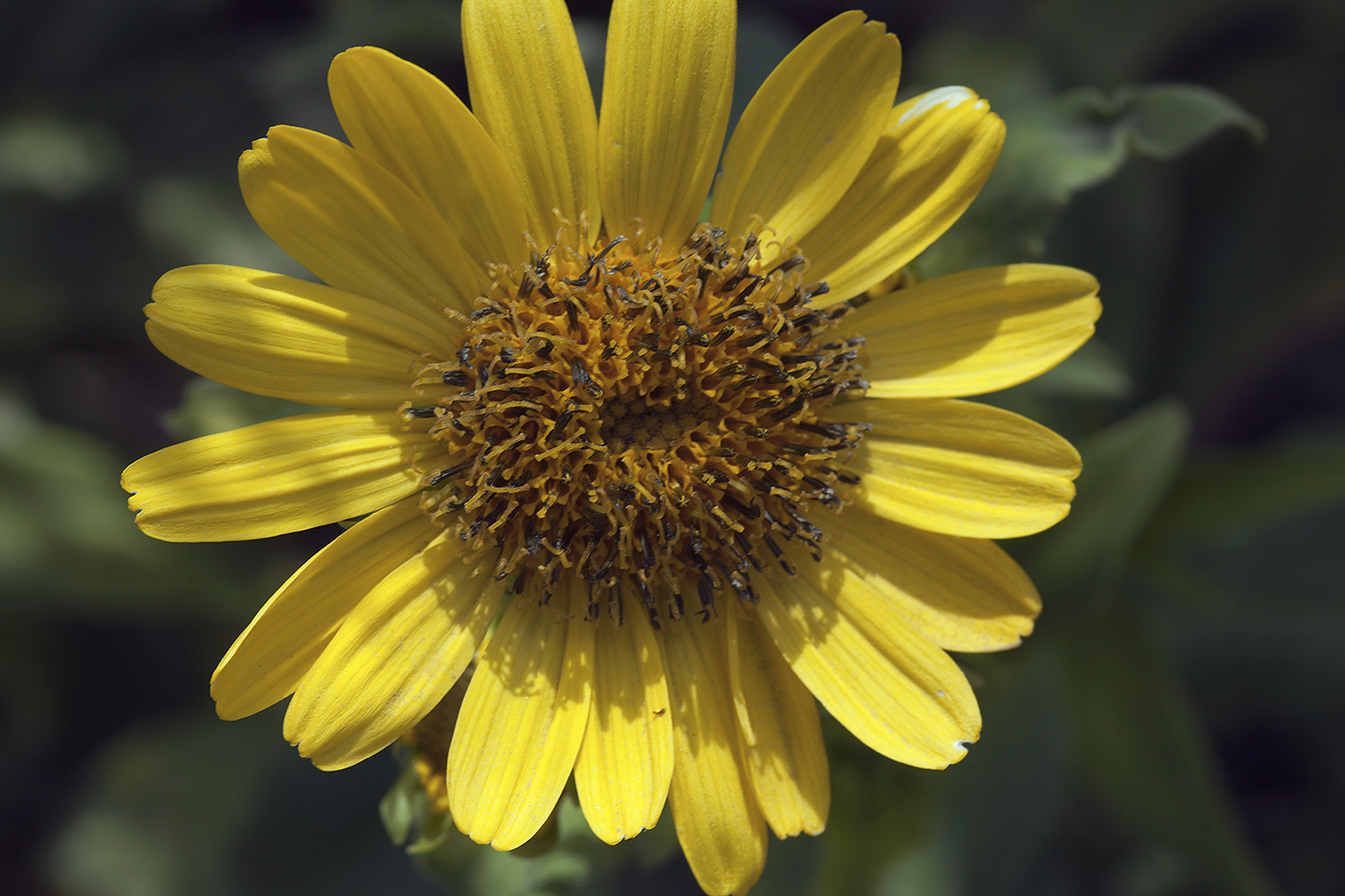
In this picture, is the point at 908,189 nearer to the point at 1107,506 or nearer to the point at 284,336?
the point at 1107,506

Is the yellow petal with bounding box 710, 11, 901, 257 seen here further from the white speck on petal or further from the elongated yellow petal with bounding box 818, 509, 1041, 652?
the elongated yellow petal with bounding box 818, 509, 1041, 652

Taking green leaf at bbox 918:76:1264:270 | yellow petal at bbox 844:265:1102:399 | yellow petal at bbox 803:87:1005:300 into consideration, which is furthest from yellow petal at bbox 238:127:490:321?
green leaf at bbox 918:76:1264:270

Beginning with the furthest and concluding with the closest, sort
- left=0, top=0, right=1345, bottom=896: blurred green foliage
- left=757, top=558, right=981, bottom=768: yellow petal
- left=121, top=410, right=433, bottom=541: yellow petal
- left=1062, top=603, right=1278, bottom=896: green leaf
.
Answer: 1. left=1062, top=603, right=1278, bottom=896: green leaf
2. left=0, top=0, right=1345, bottom=896: blurred green foliage
3. left=757, top=558, right=981, bottom=768: yellow petal
4. left=121, top=410, right=433, bottom=541: yellow petal

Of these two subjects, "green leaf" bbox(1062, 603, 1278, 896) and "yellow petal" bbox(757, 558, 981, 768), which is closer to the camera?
"yellow petal" bbox(757, 558, 981, 768)

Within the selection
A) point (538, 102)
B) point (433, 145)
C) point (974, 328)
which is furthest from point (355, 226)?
point (974, 328)

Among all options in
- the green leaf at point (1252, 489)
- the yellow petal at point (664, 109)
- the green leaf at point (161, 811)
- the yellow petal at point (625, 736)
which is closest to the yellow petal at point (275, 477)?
the yellow petal at point (625, 736)

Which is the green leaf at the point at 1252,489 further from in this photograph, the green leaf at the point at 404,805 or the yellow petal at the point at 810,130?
the green leaf at the point at 404,805
